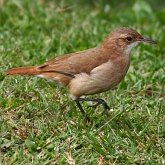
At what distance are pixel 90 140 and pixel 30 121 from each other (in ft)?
2.39

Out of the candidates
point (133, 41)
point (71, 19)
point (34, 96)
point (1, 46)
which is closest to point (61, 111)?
point (34, 96)

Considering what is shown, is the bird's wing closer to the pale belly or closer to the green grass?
the pale belly

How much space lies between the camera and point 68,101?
302 inches

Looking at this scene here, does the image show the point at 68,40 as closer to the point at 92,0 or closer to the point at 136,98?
the point at 136,98

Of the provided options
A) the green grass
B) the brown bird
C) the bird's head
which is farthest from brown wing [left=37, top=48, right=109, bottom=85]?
the green grass

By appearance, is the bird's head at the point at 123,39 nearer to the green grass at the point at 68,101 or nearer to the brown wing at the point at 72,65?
the brown wing at the point at 72,65

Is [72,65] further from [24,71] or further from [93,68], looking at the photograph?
[24,71]

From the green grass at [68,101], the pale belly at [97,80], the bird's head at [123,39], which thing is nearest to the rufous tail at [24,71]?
the green grass at [68,101]

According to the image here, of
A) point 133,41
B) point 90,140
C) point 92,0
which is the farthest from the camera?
point 92,0

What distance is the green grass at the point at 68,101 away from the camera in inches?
254

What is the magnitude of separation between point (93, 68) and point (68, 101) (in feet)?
2.20

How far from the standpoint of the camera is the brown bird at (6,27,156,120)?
23.3ft

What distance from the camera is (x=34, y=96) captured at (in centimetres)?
767

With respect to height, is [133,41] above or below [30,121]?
above
